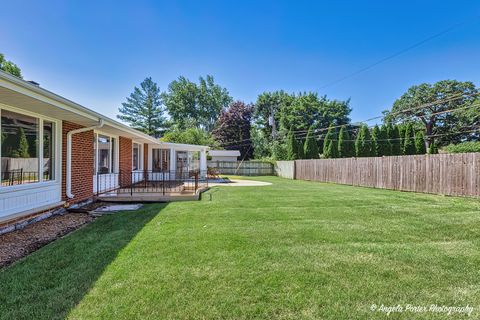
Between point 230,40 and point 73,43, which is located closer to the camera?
point 73,43

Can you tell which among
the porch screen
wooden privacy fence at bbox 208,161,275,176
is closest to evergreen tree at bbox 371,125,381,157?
wooden privacy fence at bbox 208,161,275,176

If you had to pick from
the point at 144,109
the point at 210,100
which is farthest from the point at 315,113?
the point at 144,109

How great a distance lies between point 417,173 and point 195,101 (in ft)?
124

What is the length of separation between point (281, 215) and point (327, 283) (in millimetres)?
3465

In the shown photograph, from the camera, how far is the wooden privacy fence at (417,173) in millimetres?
9367

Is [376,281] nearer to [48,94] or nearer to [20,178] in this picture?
[48,94]

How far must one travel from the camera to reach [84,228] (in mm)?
5418

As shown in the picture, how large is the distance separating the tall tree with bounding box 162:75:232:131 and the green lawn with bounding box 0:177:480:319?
39646 mm

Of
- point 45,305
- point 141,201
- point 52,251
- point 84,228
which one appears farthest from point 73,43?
point 45,305

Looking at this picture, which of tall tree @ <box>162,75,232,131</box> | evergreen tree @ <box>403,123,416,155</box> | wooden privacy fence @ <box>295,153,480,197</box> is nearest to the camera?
wooden privacy fence @ <box>295,153,480,197</box>

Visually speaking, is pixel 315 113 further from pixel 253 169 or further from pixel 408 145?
pixel 408 145

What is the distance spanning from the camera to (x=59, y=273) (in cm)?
321

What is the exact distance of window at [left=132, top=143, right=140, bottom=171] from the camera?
13383 millimetres

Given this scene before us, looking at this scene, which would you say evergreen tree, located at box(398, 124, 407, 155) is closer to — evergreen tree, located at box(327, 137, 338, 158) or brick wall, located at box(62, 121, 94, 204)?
evergreen tree, located at box(327, 137, 338, 158)
